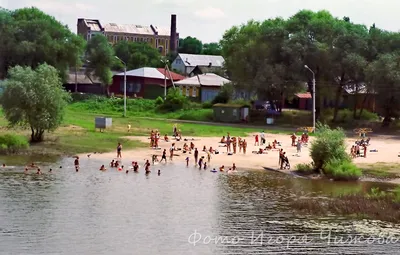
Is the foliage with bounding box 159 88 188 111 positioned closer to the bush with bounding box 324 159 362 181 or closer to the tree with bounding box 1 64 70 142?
the tree with bounding box 1 64 70 142

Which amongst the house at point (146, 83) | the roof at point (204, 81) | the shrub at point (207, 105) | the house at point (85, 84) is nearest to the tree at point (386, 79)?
the shrub at point (207, 105)

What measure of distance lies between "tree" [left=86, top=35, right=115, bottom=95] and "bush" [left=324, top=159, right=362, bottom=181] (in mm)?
71952

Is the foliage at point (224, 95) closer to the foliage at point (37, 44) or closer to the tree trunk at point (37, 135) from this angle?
the foliage at point (37, 44)

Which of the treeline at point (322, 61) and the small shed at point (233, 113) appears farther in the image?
the small shed at point (233, 113)

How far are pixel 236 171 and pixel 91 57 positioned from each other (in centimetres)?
7021

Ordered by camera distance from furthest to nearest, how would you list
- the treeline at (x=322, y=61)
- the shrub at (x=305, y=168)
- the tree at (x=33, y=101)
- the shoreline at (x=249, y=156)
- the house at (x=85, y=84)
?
the house at (x=85, y=84), the treeline at (x=322, y=61), the tree at (x=33, y=101), the shoreline at (x=249, y=156), the shrub at (x=305, y=168)

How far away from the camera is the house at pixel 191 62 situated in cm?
15788

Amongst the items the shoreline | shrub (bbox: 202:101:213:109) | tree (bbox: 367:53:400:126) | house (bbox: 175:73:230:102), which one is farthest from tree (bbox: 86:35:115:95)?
tree (bbox: 367:53:400:126)

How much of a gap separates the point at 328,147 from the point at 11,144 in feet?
87.3

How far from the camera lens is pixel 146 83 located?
125000 millimetres

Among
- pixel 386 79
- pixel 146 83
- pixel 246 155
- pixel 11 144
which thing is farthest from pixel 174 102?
pixel 11 144

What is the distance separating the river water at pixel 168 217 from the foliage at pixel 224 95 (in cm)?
4904

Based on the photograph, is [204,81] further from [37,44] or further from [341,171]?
[341,171]

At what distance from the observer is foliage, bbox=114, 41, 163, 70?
529 feet
